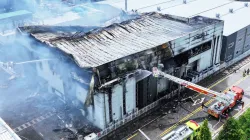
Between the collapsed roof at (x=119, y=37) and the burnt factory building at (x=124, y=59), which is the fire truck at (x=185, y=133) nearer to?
the burnt factory building at (x=124, y=59)

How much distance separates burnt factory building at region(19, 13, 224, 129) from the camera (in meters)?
31.3

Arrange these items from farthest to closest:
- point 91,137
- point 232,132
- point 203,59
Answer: point 203,59 → point 91,137 → point 232,132

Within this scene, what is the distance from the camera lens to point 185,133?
30328 mm

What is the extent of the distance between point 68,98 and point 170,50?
13725mm

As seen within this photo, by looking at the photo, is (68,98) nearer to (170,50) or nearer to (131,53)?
(131,53)

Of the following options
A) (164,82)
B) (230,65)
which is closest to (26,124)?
(164,82)

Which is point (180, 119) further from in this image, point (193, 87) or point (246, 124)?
point (246, 124)

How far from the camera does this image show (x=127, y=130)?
32.9 meters

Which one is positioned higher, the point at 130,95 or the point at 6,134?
the point at 6,134

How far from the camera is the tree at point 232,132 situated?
82.4ft

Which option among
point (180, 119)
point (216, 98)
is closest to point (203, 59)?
point (216, 98)

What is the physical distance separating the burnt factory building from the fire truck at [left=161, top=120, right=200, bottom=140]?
6023 millimetres

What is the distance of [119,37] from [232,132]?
1896cm

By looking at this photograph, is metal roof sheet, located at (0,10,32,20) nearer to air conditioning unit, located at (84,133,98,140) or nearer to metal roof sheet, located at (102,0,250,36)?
metal roof sheet, located at (102,0,250,36)
